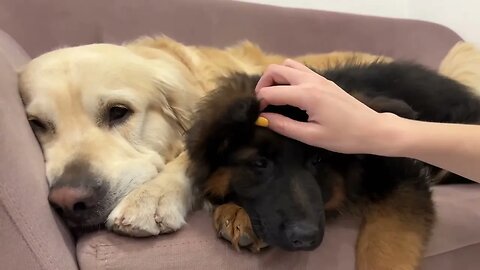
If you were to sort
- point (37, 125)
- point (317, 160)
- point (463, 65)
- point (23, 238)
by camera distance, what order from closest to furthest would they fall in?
point (23, 238) → point (317, 160) → point (37, 125) → point (463, 65)

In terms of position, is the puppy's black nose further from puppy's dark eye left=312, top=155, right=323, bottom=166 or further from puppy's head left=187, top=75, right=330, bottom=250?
puppy's dark eye left=312, top=155, right=323, bottom=166

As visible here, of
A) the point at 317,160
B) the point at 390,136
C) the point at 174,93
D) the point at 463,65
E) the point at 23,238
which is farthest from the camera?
the point at 463,65

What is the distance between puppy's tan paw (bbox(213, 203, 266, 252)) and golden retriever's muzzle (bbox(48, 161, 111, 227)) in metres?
0.26

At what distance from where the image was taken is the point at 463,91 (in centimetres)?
179

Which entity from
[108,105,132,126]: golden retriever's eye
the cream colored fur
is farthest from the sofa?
the cream colored fur

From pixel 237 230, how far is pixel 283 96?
288 millimetres

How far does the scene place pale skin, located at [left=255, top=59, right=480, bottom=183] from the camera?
1163 mm

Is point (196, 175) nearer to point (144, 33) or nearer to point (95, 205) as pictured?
point (95, 205)

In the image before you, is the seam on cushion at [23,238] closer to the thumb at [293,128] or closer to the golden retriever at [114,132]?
the golden retriever at [114,132]

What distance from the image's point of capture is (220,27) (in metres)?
2.46

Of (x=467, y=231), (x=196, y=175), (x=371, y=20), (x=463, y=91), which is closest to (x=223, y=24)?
(x=371, y=20)

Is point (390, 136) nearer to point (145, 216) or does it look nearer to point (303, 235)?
point (303, 235)

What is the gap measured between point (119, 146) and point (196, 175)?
→ 22 cm

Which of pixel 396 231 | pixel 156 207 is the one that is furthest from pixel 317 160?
pixel 156 207
